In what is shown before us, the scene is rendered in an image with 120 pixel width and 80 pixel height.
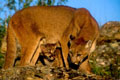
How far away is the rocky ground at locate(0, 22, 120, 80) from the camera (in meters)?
4.23

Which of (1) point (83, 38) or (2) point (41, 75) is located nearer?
(2) point (41, 75)

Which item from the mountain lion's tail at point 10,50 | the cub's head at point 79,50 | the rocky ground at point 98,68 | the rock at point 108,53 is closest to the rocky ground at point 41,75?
the rocky ground at point 98,68

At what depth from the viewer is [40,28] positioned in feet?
21.4

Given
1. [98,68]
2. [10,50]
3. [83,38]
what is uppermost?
[83,38]

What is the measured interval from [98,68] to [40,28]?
2042 millimetres

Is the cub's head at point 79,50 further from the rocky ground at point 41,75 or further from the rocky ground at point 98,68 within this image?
the rocky ground at point 41,75

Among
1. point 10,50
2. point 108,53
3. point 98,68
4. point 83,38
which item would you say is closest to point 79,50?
point 83,38

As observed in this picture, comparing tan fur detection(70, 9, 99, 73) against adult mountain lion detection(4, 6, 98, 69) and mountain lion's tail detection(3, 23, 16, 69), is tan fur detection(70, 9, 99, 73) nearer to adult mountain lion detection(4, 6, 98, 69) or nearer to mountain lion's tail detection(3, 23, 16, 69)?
adult mountain lion detection(4, 6, 98, 69)

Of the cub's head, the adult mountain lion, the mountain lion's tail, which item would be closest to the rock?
the cub's head

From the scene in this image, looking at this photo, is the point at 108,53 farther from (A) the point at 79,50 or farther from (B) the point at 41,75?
(B) the point at 41,75

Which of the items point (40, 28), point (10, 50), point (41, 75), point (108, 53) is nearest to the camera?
point (41, 75)

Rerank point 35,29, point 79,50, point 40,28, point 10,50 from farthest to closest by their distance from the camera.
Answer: point 40,28 → point 35,29 → point 10,50 → point 79,50

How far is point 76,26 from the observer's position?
21.2 ft

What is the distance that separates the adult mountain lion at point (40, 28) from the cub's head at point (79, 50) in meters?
0.39
